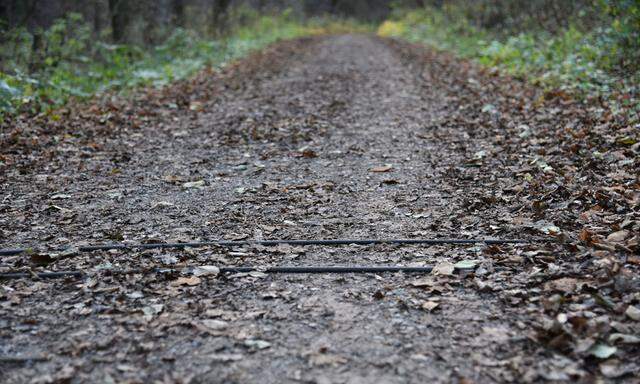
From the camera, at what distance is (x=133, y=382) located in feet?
8.57

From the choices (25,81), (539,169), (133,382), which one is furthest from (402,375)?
(25,81)

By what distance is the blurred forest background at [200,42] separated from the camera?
9031mm

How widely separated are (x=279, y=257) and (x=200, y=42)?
13.2 metres

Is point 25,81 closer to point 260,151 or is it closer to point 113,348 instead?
point 260,151

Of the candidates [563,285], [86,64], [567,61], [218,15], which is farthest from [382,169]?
[218,15]

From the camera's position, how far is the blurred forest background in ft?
29.6

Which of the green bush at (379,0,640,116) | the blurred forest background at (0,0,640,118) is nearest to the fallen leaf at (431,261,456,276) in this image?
the green bush at (379,0,640,116)

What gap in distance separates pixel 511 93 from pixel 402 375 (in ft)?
24.8

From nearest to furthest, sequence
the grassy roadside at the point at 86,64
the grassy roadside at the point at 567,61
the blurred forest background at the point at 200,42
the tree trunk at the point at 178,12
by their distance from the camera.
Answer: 1. the grassy roadside at the point at 567,61
2. the grassy roadside at the point at 86,64
3. the blurred forest background at the point at 200,42
4. the tree trunk at the point at 178,12

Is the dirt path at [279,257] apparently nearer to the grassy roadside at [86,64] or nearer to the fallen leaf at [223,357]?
the fallen leaf at [223,357]

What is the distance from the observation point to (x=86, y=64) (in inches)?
476

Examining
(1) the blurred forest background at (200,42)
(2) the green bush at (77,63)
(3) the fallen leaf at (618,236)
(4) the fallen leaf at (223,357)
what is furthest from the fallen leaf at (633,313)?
(2) the green bush at (77,63)

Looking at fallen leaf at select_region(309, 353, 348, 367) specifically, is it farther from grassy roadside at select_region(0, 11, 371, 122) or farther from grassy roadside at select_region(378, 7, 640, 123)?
grassy roadside at select_region(0, 11, 371, 122)

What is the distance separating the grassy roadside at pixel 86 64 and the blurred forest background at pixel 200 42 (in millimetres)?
23
